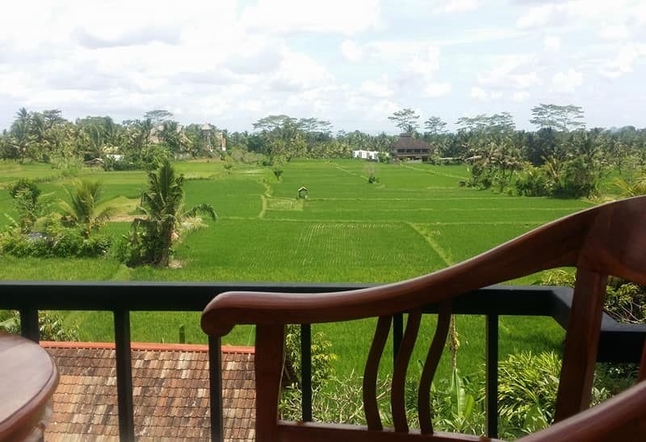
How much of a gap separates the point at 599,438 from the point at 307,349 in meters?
0.76

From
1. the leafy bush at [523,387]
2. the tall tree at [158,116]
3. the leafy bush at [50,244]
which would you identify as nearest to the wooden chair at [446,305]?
the leafy bush at [523,387]

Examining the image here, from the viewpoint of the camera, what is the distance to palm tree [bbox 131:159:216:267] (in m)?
11.6

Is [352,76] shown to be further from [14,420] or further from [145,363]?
[14,420]

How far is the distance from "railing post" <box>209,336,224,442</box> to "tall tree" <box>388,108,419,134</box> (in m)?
10.4

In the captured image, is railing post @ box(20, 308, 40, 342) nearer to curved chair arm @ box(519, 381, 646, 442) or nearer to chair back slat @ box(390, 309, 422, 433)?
chair back slat @ box(390, 309, 422, 433)

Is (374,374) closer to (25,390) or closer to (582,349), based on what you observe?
(582,349)

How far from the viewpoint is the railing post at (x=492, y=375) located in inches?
40.8

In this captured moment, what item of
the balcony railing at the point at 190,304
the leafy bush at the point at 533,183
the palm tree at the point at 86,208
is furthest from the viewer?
the palm tree at the point at 86,208

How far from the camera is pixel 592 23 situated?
9.83m

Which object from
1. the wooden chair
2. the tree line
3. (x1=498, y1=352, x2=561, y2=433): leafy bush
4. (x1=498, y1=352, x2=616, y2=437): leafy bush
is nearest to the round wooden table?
the wooden chair

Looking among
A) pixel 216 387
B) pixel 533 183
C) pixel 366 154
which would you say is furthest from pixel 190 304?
pixel 366 154

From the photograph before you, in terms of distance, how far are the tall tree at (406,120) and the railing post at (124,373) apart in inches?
410

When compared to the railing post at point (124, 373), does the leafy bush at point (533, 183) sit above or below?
below

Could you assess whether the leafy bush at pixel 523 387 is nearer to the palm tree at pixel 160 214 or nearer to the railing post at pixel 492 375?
the railing post at pixel 492 375
